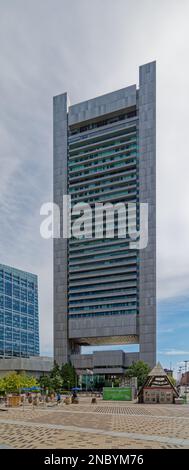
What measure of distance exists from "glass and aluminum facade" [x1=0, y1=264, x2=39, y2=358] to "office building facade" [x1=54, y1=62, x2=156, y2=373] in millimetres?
52562

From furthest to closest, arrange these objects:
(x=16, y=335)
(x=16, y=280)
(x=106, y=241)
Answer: (x=16, y=280), (x=16, y=335), (x=106, y=241)

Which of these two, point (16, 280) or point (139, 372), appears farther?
point (16, 280)

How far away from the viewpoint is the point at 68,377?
102 metres

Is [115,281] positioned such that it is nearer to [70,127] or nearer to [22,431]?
[70,127]

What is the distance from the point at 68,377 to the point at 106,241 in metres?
35.7

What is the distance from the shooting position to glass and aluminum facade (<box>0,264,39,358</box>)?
171 metres

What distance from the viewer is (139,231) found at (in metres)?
115

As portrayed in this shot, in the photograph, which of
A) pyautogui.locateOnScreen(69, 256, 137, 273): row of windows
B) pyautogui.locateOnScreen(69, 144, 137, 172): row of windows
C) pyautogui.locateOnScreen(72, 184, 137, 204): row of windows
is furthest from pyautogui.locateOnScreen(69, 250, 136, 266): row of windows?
pyautogui.locateOnScreen(69, 144, 137, 172): row of windows

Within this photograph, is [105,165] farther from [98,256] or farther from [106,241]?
[98,256]

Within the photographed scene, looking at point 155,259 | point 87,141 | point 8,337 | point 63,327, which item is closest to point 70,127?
point 87,141

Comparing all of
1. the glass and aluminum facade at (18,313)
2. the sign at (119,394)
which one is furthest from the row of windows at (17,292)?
the sign at (119,394)

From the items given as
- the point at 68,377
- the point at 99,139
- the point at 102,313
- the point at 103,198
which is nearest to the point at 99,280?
the point at 102,313

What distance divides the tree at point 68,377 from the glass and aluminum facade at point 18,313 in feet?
209

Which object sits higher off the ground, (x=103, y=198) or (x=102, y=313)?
(x=103, y=198)
